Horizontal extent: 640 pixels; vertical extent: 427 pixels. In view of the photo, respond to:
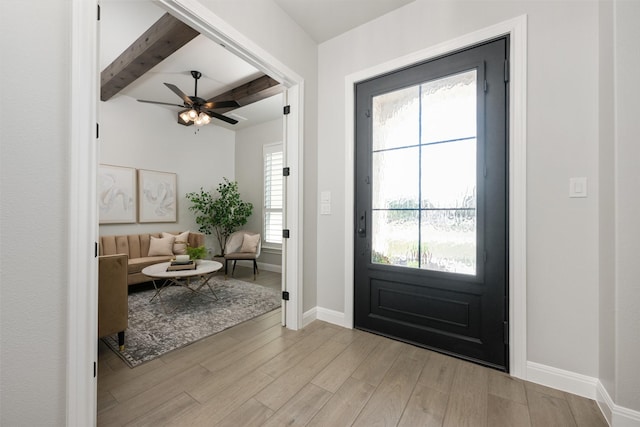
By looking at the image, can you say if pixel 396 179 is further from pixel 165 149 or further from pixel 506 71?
pixel 165 149

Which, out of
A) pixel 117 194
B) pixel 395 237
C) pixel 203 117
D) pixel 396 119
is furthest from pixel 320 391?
pixel 117 194

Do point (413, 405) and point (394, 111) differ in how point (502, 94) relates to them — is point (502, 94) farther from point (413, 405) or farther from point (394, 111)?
point (413, 405)

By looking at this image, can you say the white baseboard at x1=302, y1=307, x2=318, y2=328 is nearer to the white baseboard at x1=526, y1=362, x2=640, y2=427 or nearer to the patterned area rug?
the patterned area rug

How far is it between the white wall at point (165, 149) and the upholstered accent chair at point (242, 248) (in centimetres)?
A: 70

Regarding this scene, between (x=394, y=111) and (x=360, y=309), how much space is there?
6.12 ft

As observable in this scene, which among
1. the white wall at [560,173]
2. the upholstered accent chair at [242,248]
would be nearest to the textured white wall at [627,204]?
the white wall at [560,173]

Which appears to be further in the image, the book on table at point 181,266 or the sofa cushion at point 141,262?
the sofa cushion at point 141,262

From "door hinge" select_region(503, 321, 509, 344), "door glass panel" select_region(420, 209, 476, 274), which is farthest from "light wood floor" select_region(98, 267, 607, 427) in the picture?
"door glass panel" select_region(420, 209, 476, 274)

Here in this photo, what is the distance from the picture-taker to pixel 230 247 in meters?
5.11

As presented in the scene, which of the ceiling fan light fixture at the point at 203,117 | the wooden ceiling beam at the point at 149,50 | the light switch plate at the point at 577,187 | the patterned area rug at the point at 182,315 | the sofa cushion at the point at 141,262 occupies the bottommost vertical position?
the patterned area rug at the point at 182,315

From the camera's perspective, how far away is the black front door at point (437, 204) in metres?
1.89

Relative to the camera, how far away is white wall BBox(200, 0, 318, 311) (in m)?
2.05

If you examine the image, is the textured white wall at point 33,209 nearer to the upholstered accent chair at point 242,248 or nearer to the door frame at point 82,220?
the door frame at point 82,220

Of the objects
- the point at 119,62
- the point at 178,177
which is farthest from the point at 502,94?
the point at 178,177
